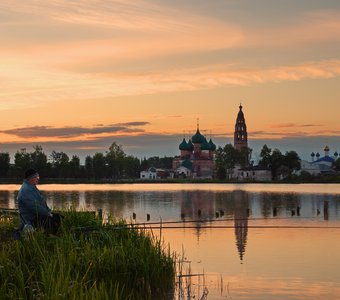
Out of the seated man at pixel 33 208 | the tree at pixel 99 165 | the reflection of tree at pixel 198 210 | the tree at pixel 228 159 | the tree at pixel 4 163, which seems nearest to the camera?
the seated man at pixel 33 208

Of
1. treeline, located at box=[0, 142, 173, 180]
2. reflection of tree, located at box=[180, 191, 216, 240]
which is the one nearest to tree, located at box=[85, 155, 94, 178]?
treeline, located at box=[0, 142, 173, 180]

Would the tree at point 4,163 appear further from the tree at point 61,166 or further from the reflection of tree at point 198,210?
the reflection of tree at point 198,210

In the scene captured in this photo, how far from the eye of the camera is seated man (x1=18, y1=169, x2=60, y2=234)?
1405 cm

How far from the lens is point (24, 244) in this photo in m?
13.5

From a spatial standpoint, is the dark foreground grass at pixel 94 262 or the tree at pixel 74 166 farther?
the tree at pixel 74 166

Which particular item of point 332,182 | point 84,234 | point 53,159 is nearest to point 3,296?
point 84,234

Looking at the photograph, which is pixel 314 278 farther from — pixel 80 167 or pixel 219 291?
pixel 80 167

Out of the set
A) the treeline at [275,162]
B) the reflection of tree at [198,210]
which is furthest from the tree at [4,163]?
the reflection of tree at [198,210]

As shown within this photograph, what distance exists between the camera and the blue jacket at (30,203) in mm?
14062

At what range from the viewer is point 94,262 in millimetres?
13672

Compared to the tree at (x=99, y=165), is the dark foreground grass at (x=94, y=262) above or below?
below

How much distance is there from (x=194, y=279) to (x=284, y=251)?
704cm

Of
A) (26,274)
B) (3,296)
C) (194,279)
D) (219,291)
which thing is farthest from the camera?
(194,279)

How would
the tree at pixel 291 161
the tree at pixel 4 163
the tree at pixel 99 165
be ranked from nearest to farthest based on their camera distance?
the tree at pixel 4 163, the tree at pixel 291 161, the tree at pixel 99 165
